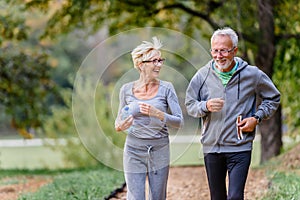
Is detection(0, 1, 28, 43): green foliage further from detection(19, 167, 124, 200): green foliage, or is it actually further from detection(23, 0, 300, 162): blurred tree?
detection(19, 167, 124, 200): green foliage

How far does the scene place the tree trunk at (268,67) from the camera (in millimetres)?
11760

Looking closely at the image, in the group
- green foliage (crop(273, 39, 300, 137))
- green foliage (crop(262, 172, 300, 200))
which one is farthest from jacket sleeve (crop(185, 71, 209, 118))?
green foliage (crop(273, 39, 300, 137))

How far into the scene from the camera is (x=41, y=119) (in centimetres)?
Answer: 1414

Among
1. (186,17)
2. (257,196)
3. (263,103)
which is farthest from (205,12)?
(263,103)

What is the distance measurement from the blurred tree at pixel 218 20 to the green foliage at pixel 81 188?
3578 mm

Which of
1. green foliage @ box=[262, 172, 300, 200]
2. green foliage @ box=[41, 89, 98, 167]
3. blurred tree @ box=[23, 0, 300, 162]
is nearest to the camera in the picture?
green foliage @ box=[262, 172, 300, 200]

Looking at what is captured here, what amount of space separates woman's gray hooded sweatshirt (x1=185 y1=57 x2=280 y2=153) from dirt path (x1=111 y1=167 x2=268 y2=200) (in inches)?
104

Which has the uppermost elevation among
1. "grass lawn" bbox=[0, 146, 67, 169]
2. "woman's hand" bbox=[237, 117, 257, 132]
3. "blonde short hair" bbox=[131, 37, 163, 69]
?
"blonde short hair" bbox=[131, 37, 163, 69]

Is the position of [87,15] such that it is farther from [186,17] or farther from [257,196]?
[257,196]

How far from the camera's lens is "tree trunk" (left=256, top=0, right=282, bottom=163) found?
1176cm

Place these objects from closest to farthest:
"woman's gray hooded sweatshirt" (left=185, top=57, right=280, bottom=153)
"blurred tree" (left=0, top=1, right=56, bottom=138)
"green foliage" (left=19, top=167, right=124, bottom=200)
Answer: "woman's gray hooded sweatshirt" (left=185, top=57, right=280, bottom=153)
"green foliage" (left=19, top=167, right=124, bottom=200)
"blurred tree" (left=0, top=1, right=56, bottom=138)

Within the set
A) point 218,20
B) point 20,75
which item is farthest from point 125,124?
point 20,75

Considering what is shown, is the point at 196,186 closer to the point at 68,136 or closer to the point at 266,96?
the point at 266,96

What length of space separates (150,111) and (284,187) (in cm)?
285
